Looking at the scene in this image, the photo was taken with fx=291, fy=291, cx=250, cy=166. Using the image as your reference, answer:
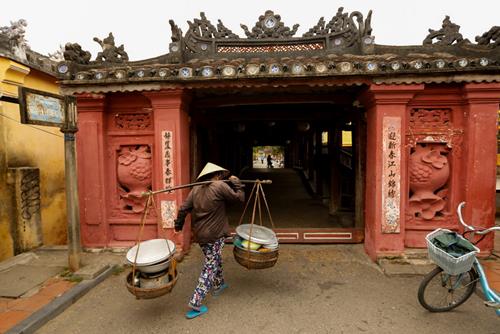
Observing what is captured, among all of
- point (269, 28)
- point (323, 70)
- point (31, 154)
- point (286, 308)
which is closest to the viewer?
point (286, 308)

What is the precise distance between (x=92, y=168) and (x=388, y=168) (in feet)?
18.3

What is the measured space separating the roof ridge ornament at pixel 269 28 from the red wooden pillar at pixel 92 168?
3.35 meters

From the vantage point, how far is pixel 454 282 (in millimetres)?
3857

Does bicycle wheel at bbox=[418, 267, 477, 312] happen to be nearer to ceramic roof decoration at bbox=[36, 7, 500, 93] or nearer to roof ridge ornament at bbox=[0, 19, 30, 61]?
ceramic roof decoration at bbox=[36, 7, 500, 93]

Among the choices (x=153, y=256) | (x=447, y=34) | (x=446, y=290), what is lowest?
(x=446, y=290)

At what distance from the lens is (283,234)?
251 inches

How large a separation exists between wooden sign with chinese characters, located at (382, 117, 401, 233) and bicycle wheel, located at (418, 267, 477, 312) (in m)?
1.27

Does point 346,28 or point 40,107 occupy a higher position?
point 346,28

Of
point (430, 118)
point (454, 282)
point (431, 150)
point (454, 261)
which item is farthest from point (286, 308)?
point (430, 118)

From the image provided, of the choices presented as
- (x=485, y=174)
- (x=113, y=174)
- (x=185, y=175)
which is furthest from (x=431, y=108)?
(x=113, y=174)

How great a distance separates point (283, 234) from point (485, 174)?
386 cm

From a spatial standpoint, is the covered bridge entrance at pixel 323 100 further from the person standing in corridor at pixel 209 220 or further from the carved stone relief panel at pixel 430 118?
the person standing in corridor at pixel 209 220

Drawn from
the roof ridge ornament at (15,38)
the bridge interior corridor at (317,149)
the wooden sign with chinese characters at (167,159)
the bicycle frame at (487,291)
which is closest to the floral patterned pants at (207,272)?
the wooden sign with chinese characters at (167,159)

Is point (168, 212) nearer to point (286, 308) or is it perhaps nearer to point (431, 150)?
point (286, 308)
